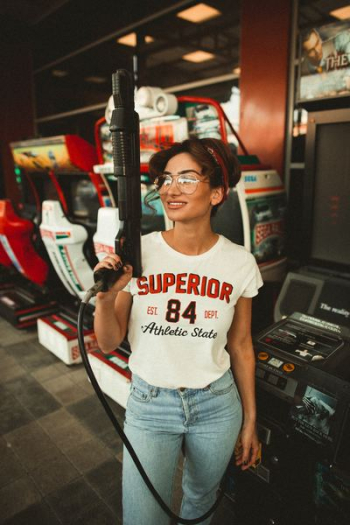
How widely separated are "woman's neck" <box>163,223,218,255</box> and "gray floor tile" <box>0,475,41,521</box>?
5.12ft

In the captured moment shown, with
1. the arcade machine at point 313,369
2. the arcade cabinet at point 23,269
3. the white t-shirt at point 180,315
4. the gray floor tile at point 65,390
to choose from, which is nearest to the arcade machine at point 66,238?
the gray floor tile at point 65,390

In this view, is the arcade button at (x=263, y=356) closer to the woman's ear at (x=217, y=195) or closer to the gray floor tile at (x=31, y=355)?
the woman's ear at (x=217, y=195)

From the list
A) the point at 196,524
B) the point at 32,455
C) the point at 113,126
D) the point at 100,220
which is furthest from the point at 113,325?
the point at 100,220

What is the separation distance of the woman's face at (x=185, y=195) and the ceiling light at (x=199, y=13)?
3.01 meters

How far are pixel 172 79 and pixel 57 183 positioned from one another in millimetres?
1694

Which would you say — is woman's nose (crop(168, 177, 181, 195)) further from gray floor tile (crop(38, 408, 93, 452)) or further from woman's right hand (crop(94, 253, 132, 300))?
gray floor tile (crop(38, 408, 93, 452))

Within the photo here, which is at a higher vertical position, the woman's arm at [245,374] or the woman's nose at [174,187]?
the woman's nose at [174,187]

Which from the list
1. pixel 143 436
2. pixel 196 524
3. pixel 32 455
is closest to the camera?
pixel 143 436

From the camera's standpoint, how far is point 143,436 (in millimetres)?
1207

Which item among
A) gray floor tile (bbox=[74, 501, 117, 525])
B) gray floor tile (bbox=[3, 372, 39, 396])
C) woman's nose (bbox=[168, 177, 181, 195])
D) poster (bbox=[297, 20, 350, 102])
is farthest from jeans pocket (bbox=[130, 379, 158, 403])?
Result: gray floor tile (bbox=[3, 372, 39, 396])

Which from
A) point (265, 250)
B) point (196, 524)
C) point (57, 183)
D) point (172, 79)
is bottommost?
point (196, 524)

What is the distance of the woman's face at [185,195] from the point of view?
1.23m

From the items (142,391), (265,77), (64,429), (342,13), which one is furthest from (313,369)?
(342,13)

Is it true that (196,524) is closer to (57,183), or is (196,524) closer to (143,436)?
(143,436)
